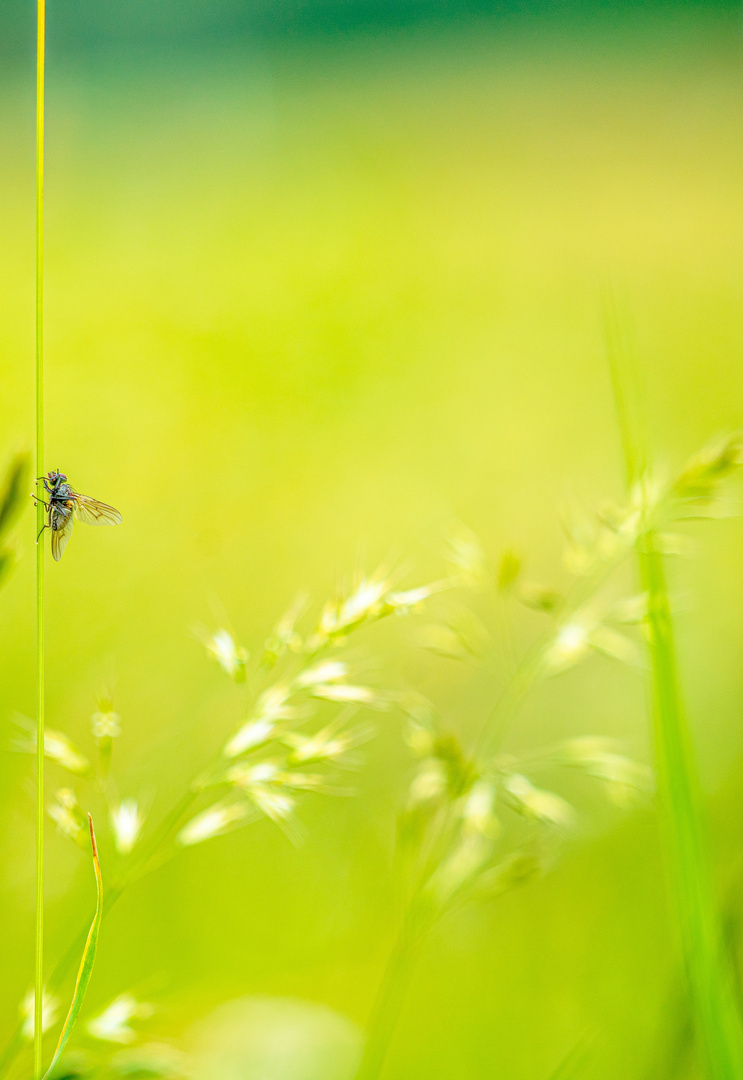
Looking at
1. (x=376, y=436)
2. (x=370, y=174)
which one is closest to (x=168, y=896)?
(x=376, y=436)

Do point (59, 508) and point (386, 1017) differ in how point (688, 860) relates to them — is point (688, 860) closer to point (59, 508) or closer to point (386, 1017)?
point (386, 1017)

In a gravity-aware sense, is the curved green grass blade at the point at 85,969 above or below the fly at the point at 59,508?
below

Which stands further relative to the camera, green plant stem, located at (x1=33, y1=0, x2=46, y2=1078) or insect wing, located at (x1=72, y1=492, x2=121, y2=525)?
insect wing, located at (x1=72, y1=492, x2=121, y2=525)

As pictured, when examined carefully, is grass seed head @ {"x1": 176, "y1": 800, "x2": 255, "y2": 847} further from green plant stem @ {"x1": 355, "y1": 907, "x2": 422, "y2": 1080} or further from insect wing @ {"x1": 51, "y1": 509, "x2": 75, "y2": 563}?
insect wing @ {"x1": 51, "y1": 509, "x2": 75, "y2": 563}

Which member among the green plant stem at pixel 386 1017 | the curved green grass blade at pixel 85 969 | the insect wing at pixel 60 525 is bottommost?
the green plant stem at pixel 386 1017

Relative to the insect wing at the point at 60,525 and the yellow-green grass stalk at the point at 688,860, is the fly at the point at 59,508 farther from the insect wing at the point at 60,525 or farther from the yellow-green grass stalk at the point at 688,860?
the yellow-green grass stalk at the point at 688,860

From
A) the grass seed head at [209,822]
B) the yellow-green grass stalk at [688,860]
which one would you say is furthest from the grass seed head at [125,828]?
the yellow-green grass stalk at [688,860]

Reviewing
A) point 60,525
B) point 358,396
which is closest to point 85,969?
point 60,525

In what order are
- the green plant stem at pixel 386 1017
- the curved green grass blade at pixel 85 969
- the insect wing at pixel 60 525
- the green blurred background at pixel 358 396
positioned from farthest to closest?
the green blurred background at pixel 358 396 → the insect wing at pixel 60 525 → the green plant stem at pixel 386 1017 → the curved green grass blade at pixel 85 969

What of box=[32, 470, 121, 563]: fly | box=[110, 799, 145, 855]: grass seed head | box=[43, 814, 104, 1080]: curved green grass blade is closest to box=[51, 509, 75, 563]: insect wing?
box=[32, 470, 121, 563]: fly
